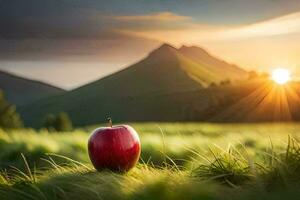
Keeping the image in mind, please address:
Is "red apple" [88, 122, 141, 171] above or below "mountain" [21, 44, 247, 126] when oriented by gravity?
above

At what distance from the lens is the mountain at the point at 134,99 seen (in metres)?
120

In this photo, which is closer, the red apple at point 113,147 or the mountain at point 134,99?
the red apple at point 113,147

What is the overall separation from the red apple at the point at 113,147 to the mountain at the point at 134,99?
91.9 m

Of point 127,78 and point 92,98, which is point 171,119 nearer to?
point 92,98

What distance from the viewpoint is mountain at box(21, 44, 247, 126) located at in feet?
393

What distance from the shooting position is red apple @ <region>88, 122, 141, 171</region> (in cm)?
844

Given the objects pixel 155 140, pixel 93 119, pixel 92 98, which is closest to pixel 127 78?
pixel 92 98

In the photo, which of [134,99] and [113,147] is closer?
[113,147]

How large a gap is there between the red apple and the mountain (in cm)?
9186

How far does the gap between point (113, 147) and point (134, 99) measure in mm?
138680

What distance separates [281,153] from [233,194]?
154 cm

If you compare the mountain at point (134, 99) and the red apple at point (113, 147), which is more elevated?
the red apple at point (113, 147)

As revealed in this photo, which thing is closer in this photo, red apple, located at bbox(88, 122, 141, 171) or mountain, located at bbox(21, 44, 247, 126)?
red apple, located at bbox(88, 122, 141, 171)

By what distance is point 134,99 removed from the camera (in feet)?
483
